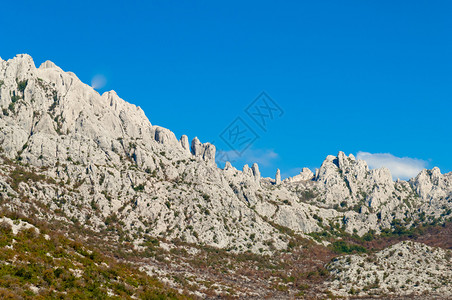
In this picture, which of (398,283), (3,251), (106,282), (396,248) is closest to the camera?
(3,251)

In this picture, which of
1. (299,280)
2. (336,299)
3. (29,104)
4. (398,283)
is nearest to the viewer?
(336,299)

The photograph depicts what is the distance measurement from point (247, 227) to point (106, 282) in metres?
158

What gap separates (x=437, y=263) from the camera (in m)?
152

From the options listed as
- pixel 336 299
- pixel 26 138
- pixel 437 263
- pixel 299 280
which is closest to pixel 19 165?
pixel 26 138

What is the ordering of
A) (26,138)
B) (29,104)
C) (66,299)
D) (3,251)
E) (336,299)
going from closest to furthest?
(66,299) < (3,251) < (336,299) < (26,138) < (29,104)

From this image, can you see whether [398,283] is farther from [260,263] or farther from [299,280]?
[260,263]

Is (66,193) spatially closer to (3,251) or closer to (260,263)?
(260,263)

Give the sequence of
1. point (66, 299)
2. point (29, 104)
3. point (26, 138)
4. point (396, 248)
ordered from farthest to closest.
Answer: point (29, 104) < point (26, 138) < point (396, 248) < point (66, 299)

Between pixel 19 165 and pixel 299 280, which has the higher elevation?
pixel 19 165

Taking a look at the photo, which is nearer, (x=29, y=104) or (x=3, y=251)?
(x=3, y=251)

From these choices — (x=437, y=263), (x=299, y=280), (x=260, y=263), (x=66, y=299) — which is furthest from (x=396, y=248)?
(x=66, y=299)

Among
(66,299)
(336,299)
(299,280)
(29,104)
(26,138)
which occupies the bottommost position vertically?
(66,299)

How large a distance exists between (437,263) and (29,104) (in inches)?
8124

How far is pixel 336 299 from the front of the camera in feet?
385
